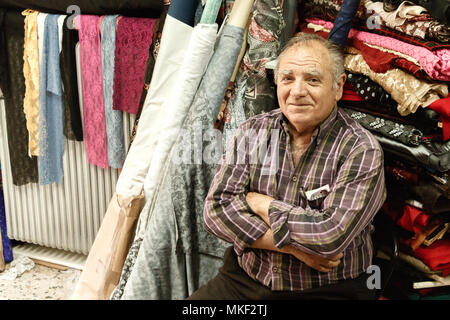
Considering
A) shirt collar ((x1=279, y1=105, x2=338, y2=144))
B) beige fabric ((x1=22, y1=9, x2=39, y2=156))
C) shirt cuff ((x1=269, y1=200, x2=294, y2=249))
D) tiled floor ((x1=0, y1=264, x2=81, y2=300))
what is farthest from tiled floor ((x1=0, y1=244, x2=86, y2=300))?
shirt collar ((x1=279, y1=105, x2=338, y2=144))

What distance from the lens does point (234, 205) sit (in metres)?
1.56

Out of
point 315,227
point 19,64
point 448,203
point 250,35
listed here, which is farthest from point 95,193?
point 448,203

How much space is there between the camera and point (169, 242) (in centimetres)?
187

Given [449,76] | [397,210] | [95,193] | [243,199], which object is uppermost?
[449,76]

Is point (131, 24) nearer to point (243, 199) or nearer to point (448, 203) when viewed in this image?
point (243, 199)

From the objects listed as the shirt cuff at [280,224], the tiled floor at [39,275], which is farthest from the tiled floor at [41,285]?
the shirt cuff at [280,224]

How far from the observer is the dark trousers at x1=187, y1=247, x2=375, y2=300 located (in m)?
1.51

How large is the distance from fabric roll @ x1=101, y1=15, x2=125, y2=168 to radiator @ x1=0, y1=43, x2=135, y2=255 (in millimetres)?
77

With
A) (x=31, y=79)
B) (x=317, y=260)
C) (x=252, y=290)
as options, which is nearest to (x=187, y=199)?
(x=252, y=290)

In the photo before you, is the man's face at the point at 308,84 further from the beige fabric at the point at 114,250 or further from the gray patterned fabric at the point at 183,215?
the beige fabric at the point at 114,250

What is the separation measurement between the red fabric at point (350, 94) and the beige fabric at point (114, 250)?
0.96m

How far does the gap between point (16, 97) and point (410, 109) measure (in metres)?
2.12

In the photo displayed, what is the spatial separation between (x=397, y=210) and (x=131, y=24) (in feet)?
4.93

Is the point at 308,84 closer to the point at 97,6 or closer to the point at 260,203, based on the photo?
the point at 260,203
